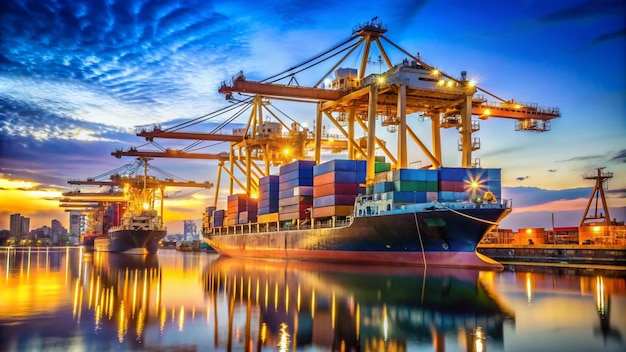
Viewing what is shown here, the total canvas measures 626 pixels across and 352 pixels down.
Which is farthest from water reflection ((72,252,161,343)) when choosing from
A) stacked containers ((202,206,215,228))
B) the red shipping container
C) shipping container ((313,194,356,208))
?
stacked containers ((202,206,215,228))

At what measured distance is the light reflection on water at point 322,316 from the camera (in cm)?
1095

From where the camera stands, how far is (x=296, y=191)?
44.3 m

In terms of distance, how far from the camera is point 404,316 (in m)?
14.1

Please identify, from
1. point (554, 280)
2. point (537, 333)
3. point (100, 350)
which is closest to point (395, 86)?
point (554, 280)

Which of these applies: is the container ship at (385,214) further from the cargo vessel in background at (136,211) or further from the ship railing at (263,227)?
the cargo vessel in background at (136,211)

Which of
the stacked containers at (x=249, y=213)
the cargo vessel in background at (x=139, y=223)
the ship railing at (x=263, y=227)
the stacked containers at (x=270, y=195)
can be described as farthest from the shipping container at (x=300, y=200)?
the cargo vessel in background at (x=139, y=223)

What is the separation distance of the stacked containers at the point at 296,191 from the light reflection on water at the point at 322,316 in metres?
19.9

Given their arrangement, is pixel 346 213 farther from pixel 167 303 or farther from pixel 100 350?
pixel 100 350

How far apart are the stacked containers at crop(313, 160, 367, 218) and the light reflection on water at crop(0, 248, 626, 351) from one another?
47.9 ft

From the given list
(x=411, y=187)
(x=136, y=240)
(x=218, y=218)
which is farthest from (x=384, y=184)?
(x=136, y=240)

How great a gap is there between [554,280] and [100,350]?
71.2ft

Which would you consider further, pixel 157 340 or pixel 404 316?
pixel 404 316

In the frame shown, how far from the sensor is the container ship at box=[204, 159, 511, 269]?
30.6m

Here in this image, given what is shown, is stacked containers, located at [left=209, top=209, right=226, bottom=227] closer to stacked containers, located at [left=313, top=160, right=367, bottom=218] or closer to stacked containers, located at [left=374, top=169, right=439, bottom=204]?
stacked containers, located at [left=313, top=160, right=367, bottom=218]
